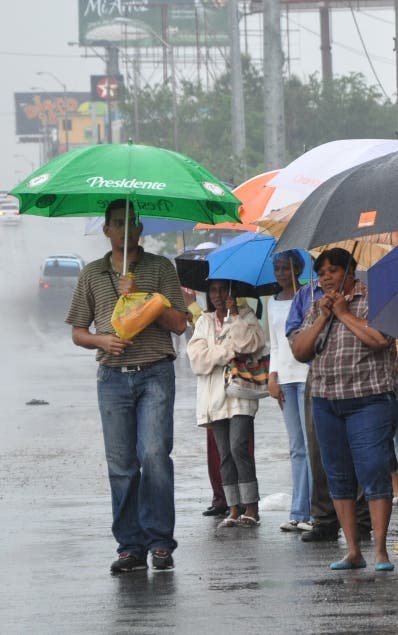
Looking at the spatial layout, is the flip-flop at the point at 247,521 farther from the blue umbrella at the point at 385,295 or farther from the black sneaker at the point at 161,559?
the blue umbrella at the point at 385,295

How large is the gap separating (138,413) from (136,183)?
1.21 m

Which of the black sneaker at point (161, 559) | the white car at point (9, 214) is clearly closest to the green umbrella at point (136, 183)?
the black sneaker at point (161, 559)

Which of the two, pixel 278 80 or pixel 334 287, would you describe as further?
pixel 278 80

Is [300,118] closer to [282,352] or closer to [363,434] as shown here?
[282,352]

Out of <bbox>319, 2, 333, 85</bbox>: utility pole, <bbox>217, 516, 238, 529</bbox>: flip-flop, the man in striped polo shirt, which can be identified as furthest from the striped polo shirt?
<bbox>319, 2, 333, 85</bbox>: utility pole

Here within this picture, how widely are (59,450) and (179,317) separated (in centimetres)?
778

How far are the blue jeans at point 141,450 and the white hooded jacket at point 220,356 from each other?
1925 mm

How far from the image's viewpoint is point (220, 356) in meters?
10.9

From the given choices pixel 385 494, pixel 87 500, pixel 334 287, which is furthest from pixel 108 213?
pixel 87 500

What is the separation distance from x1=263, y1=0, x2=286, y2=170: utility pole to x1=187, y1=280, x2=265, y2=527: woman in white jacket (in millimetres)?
18127

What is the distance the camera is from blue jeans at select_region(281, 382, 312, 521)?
1043 cm

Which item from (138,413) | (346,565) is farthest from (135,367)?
(346,565)

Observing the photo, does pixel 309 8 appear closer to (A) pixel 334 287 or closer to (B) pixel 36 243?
(B) pixel 36 243

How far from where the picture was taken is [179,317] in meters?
8.93
